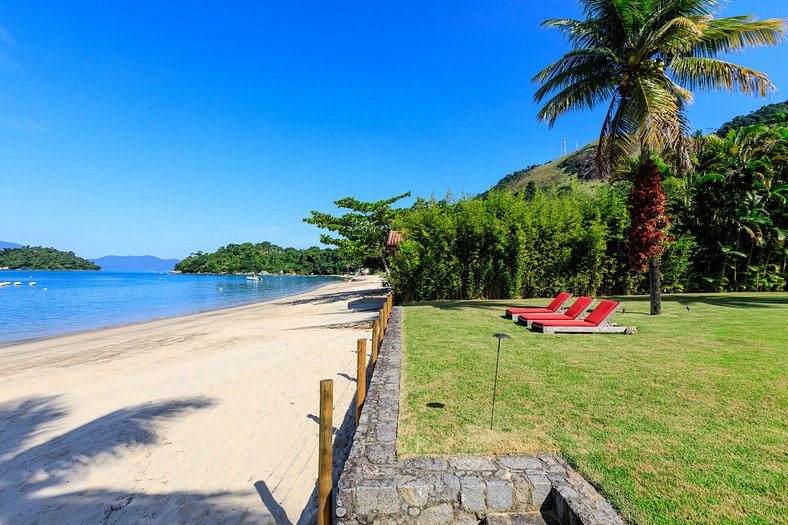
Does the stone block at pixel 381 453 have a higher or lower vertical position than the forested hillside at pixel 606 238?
lower

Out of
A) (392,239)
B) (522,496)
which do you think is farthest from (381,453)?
(392,239)

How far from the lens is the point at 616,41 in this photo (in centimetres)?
1007

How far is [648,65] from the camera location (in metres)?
9.64

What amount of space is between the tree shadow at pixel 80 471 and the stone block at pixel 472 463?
6.62 feet

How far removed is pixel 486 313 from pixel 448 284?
468 cm

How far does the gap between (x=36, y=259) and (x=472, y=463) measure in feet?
498

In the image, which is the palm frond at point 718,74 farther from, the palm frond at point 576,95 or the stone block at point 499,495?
the stone block at point 499,495

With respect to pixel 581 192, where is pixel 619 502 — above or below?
below

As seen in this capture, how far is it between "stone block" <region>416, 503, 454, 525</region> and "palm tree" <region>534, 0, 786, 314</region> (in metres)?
9.69

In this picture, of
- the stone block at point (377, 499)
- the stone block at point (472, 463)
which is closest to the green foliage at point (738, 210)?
the stone block at point (472, 463)

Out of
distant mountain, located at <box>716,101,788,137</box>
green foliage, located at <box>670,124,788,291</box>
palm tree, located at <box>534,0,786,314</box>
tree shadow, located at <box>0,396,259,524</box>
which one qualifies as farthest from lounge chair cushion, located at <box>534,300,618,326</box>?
distant mountain, located at <box>716,101,788,137</box>

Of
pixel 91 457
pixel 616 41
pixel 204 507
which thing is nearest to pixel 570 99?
pixel 616 41

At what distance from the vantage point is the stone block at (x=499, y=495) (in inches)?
110

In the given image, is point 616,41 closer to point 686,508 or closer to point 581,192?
point 581,192
